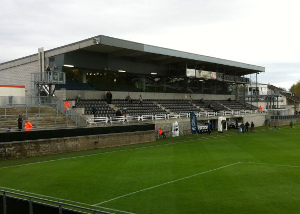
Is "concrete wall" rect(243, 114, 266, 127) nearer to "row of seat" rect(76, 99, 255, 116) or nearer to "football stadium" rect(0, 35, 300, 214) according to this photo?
"football stadium" rect(0, 35, 300, 214)

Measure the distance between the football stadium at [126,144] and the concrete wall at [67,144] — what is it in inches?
3.0

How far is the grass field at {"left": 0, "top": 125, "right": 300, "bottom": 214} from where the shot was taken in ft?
37.5

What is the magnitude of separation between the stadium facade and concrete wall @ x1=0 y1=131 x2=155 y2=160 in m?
8.00

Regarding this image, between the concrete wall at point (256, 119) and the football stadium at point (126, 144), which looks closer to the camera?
the football stadium at point (126, 144)

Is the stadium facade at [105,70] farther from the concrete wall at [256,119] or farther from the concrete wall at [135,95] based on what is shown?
the concrete wall at [256,119]

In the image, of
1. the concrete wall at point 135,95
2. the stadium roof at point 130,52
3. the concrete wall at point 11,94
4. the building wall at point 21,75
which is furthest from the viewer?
the building wall at point 21,75

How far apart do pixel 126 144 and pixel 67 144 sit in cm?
664

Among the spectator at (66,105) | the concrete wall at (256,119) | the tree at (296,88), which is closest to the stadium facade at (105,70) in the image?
the spectator at (66,105)

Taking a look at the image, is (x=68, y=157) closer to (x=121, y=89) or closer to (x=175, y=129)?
(x=175, y=129)

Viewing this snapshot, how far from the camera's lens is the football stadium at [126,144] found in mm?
12047

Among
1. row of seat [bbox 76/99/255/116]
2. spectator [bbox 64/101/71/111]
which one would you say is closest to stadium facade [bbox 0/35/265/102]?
row of seat [bbox 76/99/255/116]

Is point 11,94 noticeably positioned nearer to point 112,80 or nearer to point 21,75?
point 21,75

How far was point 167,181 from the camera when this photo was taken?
15.0 meters

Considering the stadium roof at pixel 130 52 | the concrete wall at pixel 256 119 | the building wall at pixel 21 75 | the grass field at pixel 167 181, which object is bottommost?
the grass field at pixel 167 181
